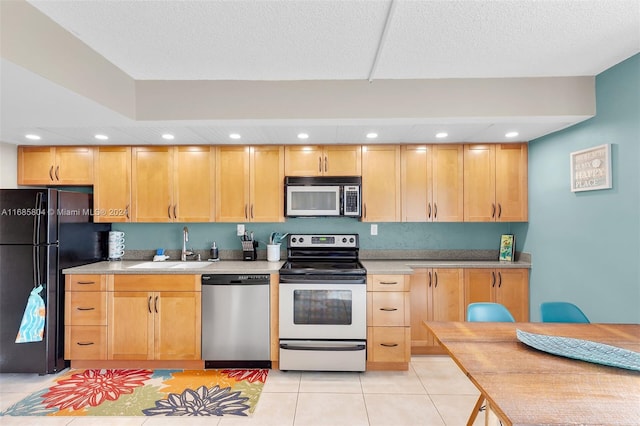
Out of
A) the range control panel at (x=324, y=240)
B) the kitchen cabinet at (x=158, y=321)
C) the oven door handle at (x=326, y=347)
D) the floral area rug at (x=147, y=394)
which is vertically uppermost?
the range control panel at (x=324, y=240)

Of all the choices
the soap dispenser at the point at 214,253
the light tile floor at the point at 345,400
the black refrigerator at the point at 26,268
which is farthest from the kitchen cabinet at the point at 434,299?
the black refrigerator at the point at 26,268

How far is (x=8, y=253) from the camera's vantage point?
9.22 feet

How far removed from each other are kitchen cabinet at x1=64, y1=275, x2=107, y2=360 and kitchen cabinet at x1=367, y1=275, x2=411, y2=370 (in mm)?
2415

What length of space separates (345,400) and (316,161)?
213 cm

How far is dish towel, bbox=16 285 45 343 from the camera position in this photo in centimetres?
277

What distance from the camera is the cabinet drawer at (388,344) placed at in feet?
9.57

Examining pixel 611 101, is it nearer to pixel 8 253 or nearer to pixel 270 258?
pixel 270 258

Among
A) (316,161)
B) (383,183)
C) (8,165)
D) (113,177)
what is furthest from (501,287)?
(8,165)

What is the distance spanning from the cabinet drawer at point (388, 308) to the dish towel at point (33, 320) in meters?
2.85

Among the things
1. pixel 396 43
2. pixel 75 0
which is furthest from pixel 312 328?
pixel 75 0

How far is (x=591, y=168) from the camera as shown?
2428 millimetres

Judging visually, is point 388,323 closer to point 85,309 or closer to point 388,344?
point 388,344

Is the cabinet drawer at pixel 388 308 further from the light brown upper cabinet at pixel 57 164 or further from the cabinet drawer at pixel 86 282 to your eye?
the light brown upper cabinet at pixel 57 164

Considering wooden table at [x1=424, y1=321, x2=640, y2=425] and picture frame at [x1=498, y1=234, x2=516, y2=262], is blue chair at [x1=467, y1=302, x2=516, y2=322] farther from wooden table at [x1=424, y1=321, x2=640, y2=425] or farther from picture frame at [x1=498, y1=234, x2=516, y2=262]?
picture frame at [x1=498, y1=234, x2=516, y2=262]
